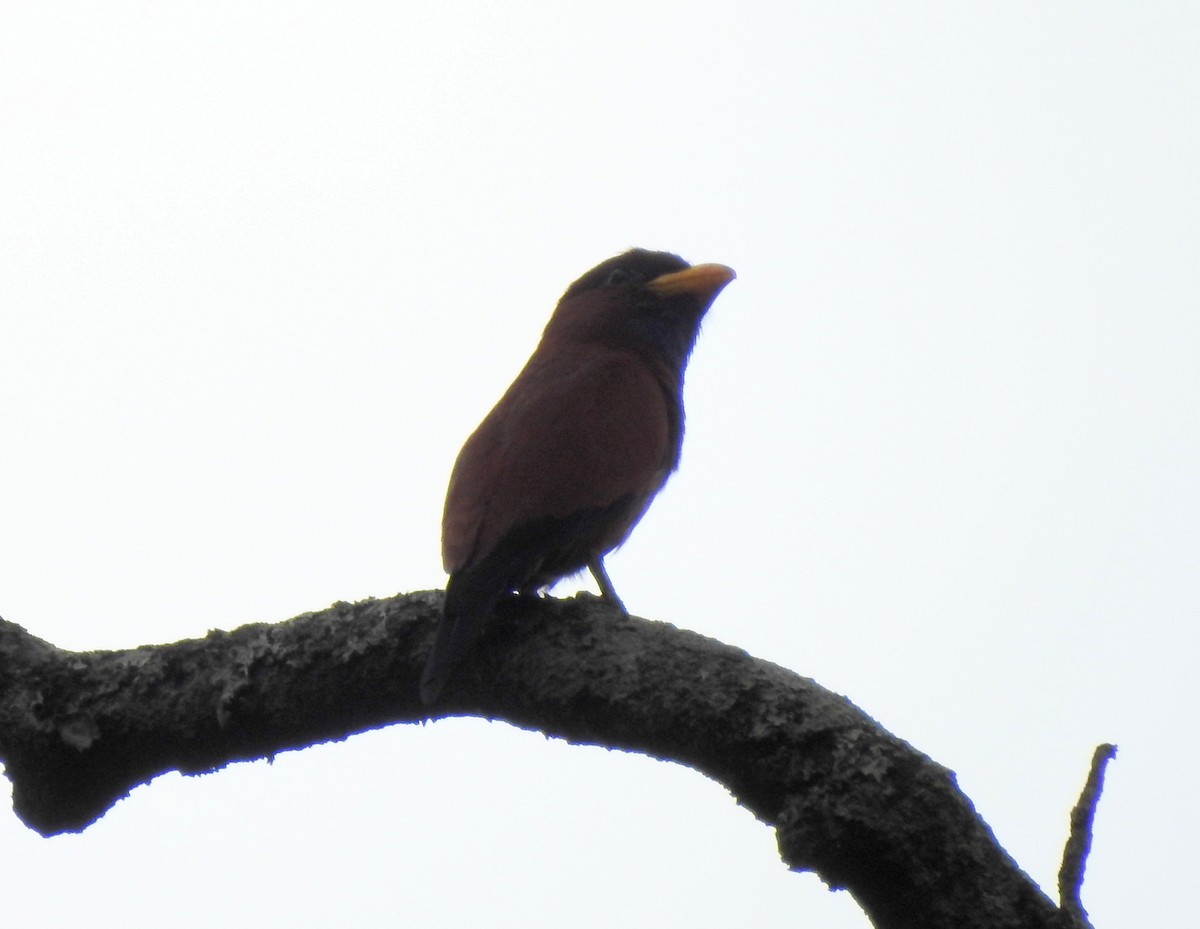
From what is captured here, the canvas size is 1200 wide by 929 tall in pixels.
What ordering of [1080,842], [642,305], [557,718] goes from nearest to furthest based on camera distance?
[1080,842]
[557,718]
[642,305]

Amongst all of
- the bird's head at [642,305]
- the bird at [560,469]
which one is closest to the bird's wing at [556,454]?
the bird at [560,469]

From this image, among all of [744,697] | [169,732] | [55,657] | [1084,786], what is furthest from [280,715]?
[1084,786]

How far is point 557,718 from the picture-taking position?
2709 millimetres

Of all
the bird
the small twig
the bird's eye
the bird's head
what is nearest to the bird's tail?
the bird

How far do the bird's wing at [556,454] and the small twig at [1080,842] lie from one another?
5.36 feet

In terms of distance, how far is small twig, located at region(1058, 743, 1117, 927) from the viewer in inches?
80.0

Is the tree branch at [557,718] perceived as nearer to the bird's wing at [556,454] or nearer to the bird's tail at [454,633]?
the bird's tail at [454,633]

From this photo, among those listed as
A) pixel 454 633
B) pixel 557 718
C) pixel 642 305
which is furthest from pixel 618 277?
pixel 557 718

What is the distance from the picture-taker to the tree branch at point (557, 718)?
2.14 m

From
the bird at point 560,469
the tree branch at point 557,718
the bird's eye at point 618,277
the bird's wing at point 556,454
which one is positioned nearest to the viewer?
the tree branch at point 557,718

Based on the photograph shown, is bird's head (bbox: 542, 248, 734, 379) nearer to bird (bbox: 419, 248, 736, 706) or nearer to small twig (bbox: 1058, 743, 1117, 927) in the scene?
bird (bbox: 419, 248, 736, 706)

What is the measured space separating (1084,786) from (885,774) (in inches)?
12.0

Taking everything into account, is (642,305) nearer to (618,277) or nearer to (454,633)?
(618,277)

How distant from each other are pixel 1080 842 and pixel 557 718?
1010mm
